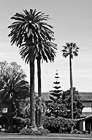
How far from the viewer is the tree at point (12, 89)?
68.0 metres

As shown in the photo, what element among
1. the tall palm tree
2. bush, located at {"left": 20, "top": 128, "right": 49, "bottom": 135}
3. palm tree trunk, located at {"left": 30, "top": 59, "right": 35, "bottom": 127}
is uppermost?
the tall palm tree

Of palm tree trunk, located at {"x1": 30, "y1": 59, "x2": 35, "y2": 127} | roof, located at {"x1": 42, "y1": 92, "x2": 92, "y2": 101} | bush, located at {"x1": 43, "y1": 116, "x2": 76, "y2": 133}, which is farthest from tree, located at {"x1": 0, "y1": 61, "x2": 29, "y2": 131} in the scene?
roof, located at {"x1": 42, "y1": 92, "x2": 92, "y2": 101}

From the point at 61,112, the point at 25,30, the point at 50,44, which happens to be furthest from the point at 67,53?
the point at 25,30

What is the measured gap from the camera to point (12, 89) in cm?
6844

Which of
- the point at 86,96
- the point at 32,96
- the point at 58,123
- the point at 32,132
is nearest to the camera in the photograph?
the point at 32,132

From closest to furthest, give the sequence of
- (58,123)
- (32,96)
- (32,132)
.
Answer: (32,132) → (32,96) → (58,123)

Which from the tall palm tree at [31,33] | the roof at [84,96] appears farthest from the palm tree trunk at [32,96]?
the roof at [84,96]

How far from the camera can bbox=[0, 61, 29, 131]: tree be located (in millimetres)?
68000

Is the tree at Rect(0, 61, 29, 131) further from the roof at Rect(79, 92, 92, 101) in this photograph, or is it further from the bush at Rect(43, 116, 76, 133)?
the roof at Rect(79, 92, 92, 101)

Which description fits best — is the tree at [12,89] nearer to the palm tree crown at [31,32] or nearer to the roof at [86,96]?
the palm tree crown at [31,32]

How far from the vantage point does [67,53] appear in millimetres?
78125

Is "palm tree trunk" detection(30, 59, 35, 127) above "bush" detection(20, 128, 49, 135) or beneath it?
above

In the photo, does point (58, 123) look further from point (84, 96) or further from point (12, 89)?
point (84, 96)

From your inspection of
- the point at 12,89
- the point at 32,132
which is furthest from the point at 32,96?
the point at 12,89
